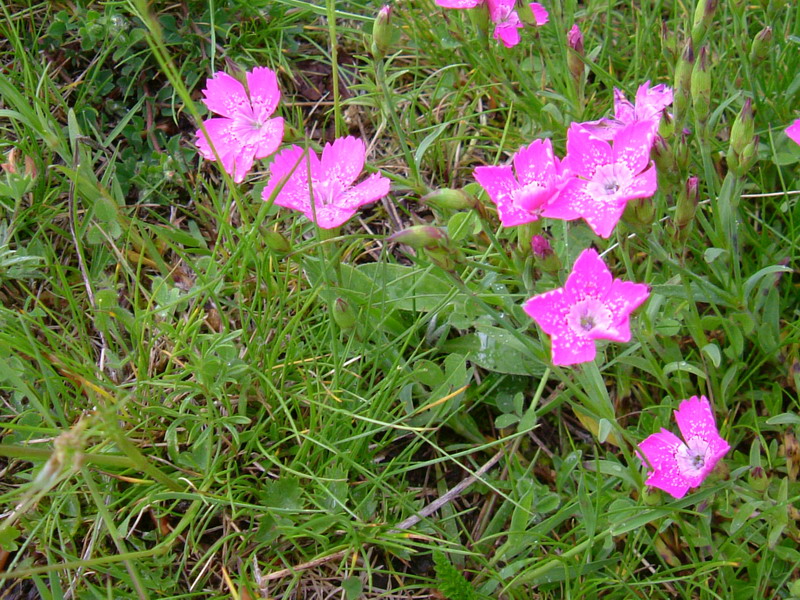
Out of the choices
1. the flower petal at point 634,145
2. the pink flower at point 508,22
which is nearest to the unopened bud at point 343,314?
the flower petal at point 634,145

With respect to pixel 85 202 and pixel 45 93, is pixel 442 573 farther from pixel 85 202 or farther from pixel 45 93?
pixel 45 93

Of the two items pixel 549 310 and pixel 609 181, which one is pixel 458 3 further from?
pixel 549 310

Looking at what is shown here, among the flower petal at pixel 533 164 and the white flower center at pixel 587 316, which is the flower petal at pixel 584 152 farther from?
the white flower center at pixel 587 316

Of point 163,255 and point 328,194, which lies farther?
point 163,255

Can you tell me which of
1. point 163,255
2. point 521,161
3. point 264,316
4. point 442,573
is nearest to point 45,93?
point 163,255

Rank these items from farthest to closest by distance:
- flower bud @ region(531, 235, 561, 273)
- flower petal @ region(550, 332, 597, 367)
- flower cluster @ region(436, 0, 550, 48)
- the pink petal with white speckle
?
flower cluster @ region(436, 0, 550, 48) → the pink petal with white speckle → flower bud @ region(531, 235, 561, 273) → flower petal @ region(550, 332, 597, 367)

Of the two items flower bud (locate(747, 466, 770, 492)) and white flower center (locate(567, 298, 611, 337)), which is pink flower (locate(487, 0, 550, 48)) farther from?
flower bud (locate(747, 466, 770, 492))

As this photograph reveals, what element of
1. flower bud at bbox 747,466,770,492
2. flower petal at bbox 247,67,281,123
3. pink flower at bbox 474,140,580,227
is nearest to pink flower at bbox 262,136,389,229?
flower petal at bbox 247,67,281,123
